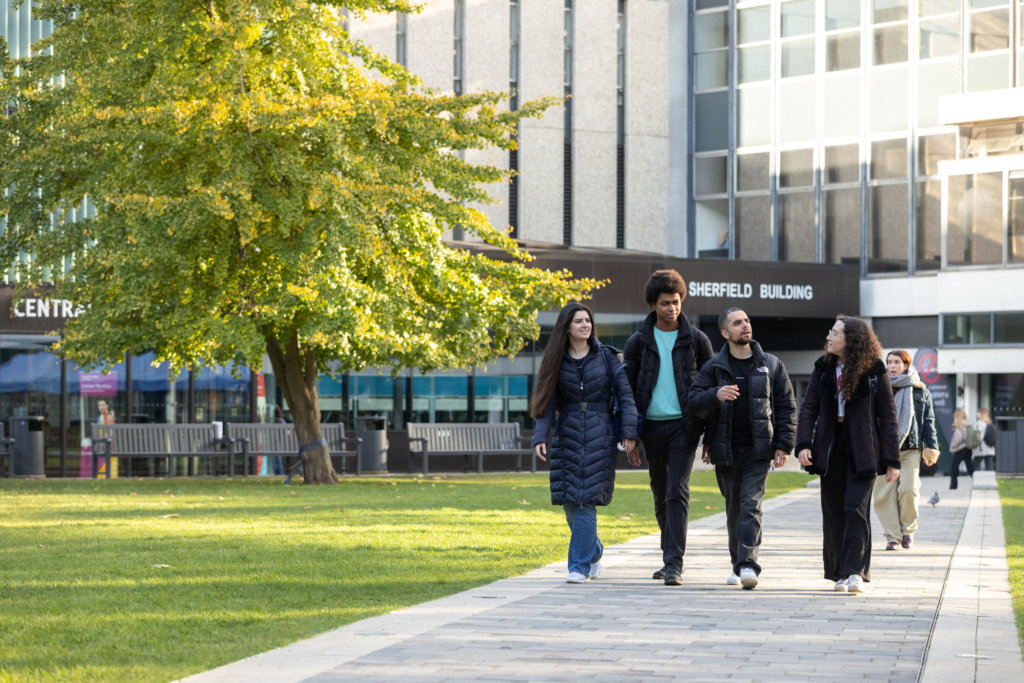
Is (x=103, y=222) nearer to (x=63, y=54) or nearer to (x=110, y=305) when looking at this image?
(x=110, y=305)

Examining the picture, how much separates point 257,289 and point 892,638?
13730mm

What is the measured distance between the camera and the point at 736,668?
6.11 m

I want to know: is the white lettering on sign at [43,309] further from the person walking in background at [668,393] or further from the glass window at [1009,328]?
the glass window at [1009,328]

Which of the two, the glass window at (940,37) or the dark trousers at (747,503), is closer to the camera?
the dark trousers at (747,503)

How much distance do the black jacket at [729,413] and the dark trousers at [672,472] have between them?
20cm

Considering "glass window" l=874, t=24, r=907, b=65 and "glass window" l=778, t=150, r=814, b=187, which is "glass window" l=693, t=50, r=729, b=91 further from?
"glass window" l=874, t=24, r=907, b=65

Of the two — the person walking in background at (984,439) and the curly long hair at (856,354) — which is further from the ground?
the curly long hair at (856,354)

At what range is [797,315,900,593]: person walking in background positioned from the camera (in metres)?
Answer: 8.94

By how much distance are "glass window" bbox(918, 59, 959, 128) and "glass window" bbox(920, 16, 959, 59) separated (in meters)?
0.24

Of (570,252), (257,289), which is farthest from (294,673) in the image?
(570,252)

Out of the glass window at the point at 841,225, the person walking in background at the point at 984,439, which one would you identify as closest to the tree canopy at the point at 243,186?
the person walking in background at the point at 984,439

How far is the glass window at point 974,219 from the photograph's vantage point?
3212cm

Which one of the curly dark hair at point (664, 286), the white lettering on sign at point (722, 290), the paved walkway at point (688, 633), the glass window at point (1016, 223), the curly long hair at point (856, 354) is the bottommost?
the paved walkway at point (688, 633)

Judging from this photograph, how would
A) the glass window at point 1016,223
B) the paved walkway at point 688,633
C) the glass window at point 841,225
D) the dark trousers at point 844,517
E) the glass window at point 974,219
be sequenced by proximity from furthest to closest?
1. the glass window at point 841,225
2. the glass window at point 974,219
3. the glass window at point 1016,223
4. the dark trousers at point 844,517
5. the paved walkway at point 688,633
